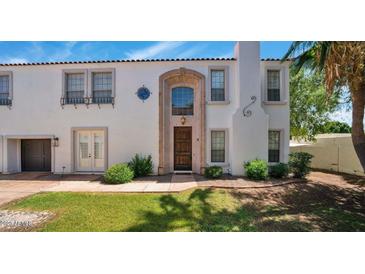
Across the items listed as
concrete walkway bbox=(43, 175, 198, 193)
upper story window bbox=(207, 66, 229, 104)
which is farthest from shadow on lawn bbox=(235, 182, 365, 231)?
upper story window bbox=(207, 66, 229, 104)

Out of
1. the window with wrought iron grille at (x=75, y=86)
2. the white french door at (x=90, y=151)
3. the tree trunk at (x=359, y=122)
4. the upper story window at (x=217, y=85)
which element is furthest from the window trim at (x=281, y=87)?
the window with wrought iron grille at (x=75, y=86)

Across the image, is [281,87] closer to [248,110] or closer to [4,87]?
[248,110]

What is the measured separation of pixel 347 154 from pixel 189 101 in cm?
988

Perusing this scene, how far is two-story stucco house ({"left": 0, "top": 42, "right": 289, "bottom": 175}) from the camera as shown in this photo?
998cm

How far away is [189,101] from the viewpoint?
10.4m

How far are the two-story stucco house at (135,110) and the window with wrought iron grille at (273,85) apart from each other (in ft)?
0.17

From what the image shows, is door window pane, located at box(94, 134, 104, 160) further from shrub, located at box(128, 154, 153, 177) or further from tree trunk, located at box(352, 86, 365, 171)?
tree trunk, located at box(352, 86, 365, 171)

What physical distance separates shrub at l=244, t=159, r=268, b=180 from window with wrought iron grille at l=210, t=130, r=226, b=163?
1.68 meters

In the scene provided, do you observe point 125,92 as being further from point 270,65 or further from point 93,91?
point 270,65

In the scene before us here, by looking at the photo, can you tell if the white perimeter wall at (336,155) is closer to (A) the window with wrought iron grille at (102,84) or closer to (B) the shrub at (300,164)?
(B) the shrub at (300,164)

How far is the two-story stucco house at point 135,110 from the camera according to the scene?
9.98 metres

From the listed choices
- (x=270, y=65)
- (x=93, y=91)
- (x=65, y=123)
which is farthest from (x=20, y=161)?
(x=270, y=65)

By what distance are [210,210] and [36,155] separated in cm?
1088

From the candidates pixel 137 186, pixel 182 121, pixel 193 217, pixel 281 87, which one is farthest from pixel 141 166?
pixel 281 87
